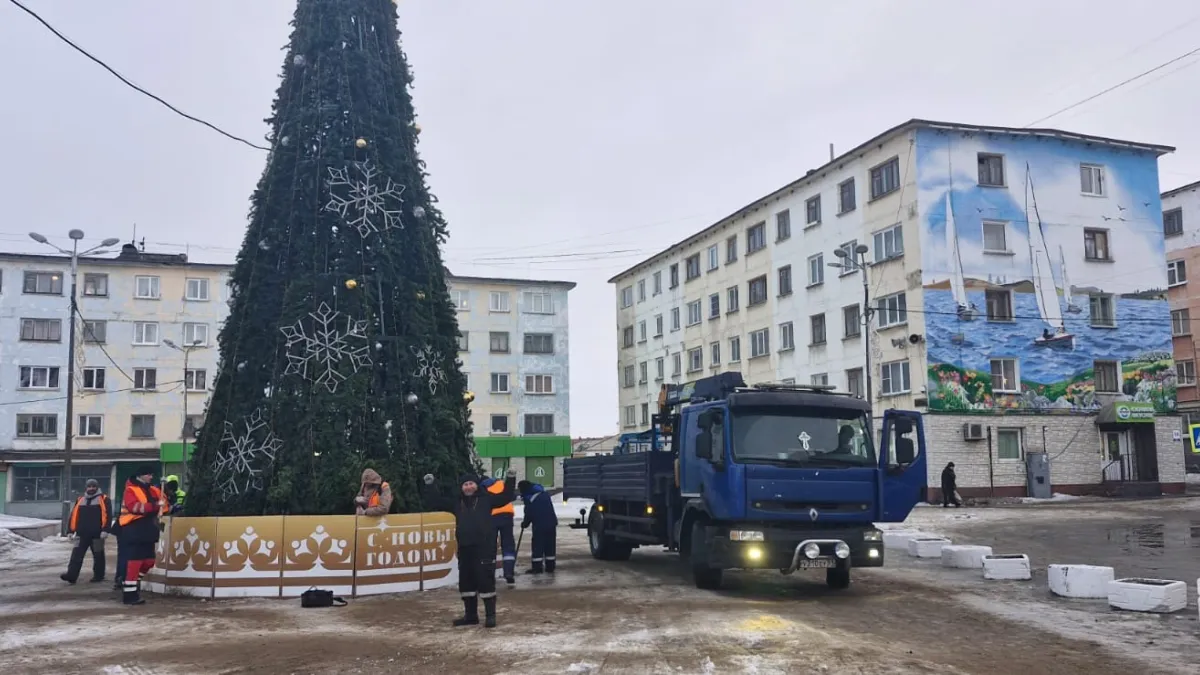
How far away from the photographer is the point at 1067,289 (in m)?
40.4

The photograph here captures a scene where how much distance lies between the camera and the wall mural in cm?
3844

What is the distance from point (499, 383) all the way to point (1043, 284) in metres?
30.5

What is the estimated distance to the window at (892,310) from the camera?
39.0m

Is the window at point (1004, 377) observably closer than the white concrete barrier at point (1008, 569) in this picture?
No

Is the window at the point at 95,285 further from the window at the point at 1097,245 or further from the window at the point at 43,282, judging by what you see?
the window at the point at 1097,245

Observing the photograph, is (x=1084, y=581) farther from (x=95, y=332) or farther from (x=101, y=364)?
(x=95, y=332)

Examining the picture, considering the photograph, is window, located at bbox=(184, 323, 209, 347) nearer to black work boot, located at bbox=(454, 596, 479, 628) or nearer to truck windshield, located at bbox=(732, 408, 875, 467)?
truck windshield, located at bbox=(732, 408, 875, 467)

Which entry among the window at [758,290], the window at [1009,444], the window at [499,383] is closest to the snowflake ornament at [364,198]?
the window at [1009,444]

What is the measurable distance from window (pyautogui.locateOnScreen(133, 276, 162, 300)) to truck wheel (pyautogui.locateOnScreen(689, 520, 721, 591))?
159 ft

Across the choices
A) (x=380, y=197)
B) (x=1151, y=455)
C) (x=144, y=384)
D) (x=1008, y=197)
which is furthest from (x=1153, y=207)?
(x=144, y=384)

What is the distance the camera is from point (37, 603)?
13258mm

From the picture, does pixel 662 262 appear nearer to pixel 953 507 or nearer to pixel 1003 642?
pixel 953 507

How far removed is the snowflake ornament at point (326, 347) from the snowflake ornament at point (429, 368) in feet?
2.50

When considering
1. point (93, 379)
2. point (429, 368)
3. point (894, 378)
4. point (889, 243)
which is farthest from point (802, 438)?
point (93, 379)
